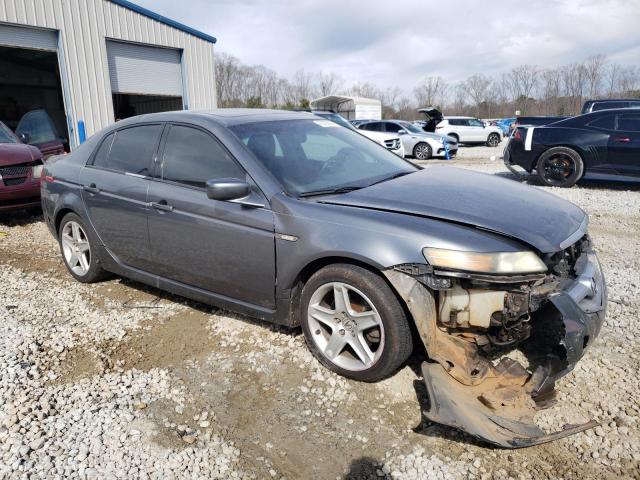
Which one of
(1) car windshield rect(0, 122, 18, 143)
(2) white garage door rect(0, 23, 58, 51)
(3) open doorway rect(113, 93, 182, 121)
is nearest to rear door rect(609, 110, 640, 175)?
(1) car windshield rect(0, 122, 18, 143)

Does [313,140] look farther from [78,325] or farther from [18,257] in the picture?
[18,257]

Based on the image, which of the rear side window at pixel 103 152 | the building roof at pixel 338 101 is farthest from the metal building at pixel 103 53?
the building roof at pixel 338 101

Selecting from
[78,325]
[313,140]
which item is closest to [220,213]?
[313,140]

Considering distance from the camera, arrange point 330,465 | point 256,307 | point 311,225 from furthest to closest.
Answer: point 256,307, point 311,225, point 330,465

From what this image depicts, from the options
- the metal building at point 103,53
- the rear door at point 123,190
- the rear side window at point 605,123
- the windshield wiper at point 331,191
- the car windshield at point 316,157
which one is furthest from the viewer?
the metal building at point 103,53

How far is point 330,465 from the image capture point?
2.19 meters

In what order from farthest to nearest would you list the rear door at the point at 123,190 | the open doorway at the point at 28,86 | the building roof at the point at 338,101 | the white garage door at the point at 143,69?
the building roof at the point at 338,101 → the open doorway at the point at 28,86 → the white garage door at the point at 143,69 → the rear door at the point at 123,190

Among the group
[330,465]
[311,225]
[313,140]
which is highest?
[313,140]

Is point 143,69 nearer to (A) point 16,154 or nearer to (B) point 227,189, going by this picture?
(A) point 16,154

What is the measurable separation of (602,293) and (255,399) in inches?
82.9

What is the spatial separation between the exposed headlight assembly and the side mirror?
1221mm

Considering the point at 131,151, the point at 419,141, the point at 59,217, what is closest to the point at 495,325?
the point at 131,151

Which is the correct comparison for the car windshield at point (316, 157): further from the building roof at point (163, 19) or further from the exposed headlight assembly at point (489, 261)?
the building roof at point (163, 19)

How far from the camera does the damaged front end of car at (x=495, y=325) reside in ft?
7.71
